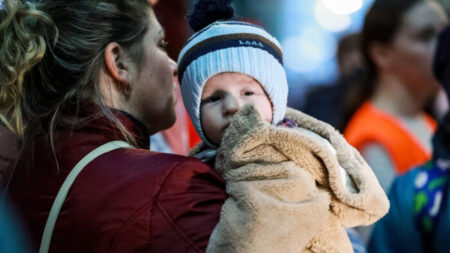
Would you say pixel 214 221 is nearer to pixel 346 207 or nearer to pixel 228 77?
pixel 346 207

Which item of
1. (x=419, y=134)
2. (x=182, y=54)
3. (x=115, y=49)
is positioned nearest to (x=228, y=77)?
(x=182, y=54)

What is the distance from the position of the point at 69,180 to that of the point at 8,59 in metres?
0.45

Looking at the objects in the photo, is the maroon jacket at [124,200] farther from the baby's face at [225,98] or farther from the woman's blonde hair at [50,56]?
the baby's face at [225,98]

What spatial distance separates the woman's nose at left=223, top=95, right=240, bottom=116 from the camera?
2121 millimetres

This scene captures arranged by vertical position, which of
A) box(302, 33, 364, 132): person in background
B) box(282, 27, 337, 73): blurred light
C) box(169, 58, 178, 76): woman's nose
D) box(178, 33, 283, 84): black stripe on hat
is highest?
box(178, 33, 283, 84): black stripe on hat

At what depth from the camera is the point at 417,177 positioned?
10.6ft

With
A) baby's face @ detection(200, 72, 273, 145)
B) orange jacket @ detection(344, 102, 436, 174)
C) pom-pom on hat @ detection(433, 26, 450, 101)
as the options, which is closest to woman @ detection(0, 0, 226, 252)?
baby's face @ detection(200, 72, 273, 145)

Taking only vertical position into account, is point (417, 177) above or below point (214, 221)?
below

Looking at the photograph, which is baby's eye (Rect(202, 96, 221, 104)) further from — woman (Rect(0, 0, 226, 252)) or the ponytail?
the ponytail

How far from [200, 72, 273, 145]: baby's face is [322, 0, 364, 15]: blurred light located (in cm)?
1117

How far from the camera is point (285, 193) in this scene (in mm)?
1798

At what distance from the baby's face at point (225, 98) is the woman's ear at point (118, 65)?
0.84ft

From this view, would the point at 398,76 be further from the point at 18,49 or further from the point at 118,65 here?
the point at 18,49

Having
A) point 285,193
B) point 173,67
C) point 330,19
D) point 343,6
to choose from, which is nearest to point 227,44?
point 173,67
